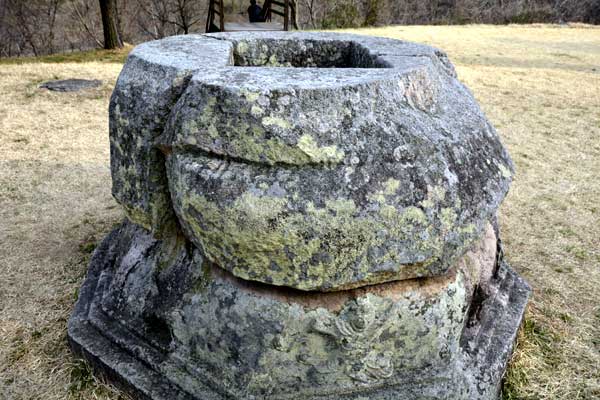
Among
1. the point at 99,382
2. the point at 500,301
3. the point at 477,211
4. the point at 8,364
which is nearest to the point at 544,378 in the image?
the point at 500,301

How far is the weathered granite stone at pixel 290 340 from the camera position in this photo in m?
2.04

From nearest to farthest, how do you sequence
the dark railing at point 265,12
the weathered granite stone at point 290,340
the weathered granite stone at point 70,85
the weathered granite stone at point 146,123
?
the weathered granite stone at point 290,340
the weathered granite stone at point 146,123
the weathered granite stone at point 70,85
the dark railing at point 265,12

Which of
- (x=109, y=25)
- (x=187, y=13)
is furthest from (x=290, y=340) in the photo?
(x=187, y=13)

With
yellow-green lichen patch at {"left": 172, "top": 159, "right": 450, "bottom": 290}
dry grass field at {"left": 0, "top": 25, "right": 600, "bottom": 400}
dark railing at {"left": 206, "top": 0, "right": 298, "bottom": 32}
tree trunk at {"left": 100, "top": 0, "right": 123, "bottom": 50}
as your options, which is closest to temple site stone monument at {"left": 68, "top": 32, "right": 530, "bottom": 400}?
yellow-green lichen patch at {"left": 172, "top": 159, "right": 450, "bottom": 290}

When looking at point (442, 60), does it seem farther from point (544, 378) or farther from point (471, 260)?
point (544, 378)

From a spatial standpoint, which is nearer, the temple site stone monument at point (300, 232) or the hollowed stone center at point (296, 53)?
the temple site stone monument at point (300, 232)

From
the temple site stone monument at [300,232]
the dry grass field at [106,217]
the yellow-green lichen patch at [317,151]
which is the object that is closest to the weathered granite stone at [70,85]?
the dry grass field at [106,217]

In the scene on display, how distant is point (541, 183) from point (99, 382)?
4294mm

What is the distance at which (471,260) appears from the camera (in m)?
2.53

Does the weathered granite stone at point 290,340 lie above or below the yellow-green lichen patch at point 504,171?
below

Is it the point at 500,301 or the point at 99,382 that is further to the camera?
the point at 500,301

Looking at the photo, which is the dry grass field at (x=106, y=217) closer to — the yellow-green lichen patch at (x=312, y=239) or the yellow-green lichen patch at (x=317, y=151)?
the yellow-green lichen patch at (x=312, y=239)

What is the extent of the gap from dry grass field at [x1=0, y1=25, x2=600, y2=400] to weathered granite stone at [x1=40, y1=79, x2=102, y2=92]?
0.64 feet

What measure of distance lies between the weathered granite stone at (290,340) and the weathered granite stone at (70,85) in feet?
18.7
